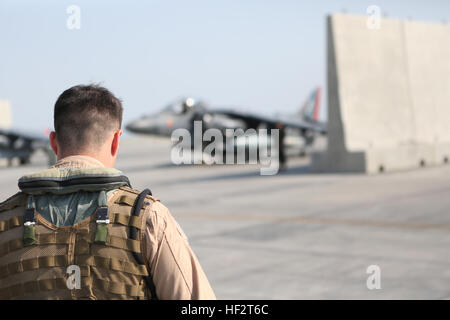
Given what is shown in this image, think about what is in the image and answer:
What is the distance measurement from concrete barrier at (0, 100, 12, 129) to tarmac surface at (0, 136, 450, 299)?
116 ft

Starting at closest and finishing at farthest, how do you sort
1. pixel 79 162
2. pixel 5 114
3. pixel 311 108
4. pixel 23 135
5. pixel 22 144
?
pixel 79 162 → pixel 23 135 → pixel 22 144 → pixel 311 108 → pixel 5 114

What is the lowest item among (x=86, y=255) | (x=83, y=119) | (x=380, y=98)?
(x=86, y=255)

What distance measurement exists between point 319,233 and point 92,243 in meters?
9.28

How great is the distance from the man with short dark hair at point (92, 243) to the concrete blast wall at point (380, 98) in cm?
2082

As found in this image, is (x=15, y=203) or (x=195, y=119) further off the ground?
(x=195, y=119)

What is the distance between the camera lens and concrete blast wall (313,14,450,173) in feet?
75.7

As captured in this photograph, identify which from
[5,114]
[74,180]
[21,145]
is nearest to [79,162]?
[74,180]

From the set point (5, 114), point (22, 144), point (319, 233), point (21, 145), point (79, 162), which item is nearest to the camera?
point (79, 162)

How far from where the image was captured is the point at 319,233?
11156 mm

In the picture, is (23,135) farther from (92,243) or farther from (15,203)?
(92,243)

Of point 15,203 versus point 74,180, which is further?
point 15,203

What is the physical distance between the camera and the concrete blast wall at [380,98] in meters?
23.1

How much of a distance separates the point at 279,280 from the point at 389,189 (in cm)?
1019

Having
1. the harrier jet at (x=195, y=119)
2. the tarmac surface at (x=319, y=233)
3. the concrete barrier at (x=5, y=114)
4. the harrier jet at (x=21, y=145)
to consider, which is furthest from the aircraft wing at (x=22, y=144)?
the concrete barrier at (x=5, y=114)
